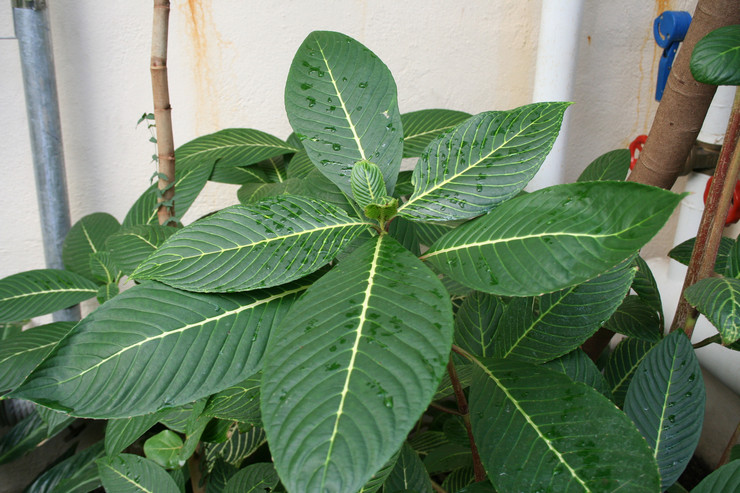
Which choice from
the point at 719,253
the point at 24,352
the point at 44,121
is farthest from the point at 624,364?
the point at 44,121

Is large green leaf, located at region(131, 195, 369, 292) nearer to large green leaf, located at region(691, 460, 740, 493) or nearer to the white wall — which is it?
large green leaf, located at region(691, 460, 740, 493)

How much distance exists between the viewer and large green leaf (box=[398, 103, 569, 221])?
0.64 meters

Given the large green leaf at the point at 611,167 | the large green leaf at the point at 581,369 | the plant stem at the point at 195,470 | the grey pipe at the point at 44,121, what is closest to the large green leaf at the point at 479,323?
the large green leaf at the point at 581,369

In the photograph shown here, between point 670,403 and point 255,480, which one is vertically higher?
point 670,403

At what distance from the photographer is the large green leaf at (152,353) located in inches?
21.3

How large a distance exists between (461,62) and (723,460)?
3.97 ft

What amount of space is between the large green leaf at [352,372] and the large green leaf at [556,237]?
0.19 feet

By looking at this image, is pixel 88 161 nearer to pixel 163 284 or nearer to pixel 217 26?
pixel 217 26

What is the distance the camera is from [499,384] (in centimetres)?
67

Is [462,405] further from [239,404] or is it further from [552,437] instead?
[239,404]

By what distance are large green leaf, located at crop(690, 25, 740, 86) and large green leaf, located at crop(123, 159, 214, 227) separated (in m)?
0.91

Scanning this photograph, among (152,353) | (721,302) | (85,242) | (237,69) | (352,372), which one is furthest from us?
(237,69)

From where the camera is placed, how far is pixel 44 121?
142cm

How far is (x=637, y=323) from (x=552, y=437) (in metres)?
0.49
